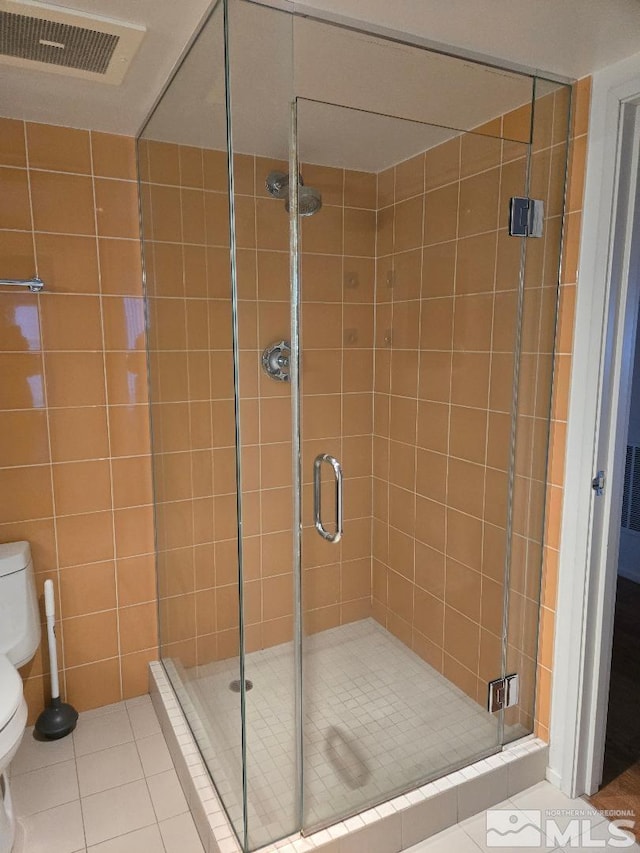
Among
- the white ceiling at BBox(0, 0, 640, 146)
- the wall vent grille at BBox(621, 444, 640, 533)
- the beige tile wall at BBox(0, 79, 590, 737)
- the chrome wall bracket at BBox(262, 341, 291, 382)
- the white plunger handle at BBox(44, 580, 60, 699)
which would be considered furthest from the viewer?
the wall vent grille at BBox(621, 444, 640, 533)

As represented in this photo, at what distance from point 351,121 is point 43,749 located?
2.22m

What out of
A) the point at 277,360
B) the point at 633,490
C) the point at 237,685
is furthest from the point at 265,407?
the point at 633,490

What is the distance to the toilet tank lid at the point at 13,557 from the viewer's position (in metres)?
1.81

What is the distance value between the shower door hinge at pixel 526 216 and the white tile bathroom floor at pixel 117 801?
1664mm

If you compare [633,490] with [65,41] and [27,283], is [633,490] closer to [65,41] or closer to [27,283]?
[27,283]

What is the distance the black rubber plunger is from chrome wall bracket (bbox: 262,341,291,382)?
1.20 m

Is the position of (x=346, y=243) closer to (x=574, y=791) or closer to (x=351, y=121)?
(x=351, y=121)

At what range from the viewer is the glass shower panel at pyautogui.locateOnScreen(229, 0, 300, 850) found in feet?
4.00

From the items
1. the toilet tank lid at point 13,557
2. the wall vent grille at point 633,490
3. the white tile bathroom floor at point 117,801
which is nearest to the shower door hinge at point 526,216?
the white tile bathroom floor at point 117,801

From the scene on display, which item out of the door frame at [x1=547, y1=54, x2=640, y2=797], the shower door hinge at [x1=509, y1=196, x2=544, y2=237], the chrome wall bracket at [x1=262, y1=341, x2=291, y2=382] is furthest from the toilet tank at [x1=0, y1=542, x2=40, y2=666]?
the shower door hinge at [x1=509, y1=196, x2=544, y2=237]

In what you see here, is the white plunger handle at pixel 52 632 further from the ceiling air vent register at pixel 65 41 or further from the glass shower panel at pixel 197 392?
the ceiling air vent register at pixel 65 41

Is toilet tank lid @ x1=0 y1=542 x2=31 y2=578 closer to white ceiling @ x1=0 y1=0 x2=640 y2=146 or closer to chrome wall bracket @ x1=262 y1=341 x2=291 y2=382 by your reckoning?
chrome wall bracket @ x1=262 y1=341 x2=291 y2=382

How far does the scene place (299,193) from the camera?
1.37 metres

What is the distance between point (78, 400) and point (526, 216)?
5.11ft
